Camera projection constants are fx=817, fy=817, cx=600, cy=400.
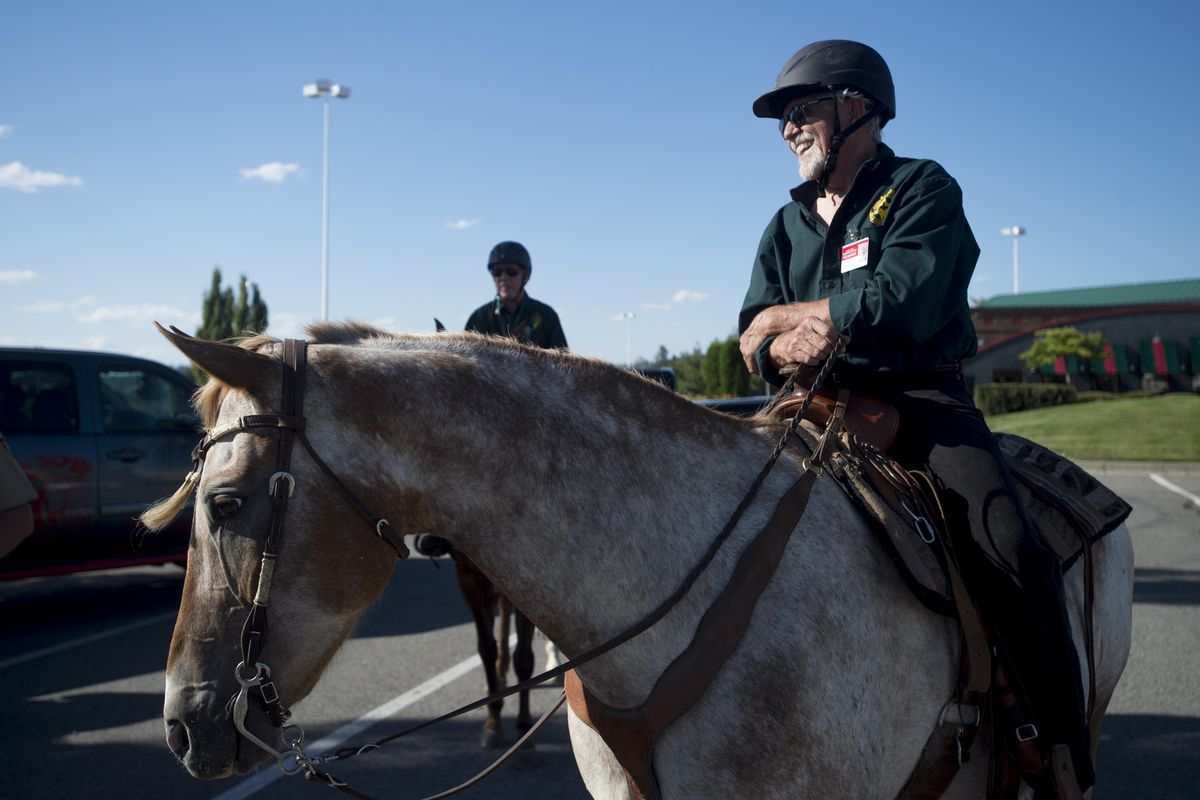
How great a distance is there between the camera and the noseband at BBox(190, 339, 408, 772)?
1.67 meters

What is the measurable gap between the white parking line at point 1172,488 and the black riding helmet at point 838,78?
545 inches

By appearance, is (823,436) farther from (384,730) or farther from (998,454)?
(384,730)

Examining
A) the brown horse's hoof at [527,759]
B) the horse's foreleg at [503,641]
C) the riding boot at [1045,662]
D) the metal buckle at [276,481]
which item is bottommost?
the brown horse's hoof at [527,759]

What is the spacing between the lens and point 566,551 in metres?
1.88

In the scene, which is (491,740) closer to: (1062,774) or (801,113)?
(1062,774)

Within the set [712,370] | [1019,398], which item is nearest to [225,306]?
[712,370]

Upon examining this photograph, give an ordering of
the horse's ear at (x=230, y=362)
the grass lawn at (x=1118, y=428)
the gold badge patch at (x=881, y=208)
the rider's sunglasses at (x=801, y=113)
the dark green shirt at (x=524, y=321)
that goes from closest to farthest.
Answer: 1. the horse's ear at (x=230, y=362)
2. the gold badge patch at (x=881, y=208)
3. the rider's sunglasses at (x=801, y=113)
4. the dark green shirt at (x=524, y=321)
5. the grass lawn at (x=1118, y=428)

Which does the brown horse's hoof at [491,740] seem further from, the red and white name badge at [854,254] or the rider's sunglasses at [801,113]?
the rider's sunglasses at [801,113]

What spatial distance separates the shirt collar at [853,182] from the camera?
2545 mm

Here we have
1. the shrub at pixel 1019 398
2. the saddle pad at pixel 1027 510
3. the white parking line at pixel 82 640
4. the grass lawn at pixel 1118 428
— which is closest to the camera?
the saddle pad at pixel 1027 510

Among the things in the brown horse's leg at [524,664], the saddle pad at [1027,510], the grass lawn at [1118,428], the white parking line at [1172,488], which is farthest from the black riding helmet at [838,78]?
the grass lawn at [1118,428]

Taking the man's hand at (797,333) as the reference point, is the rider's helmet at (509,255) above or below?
above

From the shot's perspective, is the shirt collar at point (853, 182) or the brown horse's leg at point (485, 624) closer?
the shirt collar at point (853, 182)

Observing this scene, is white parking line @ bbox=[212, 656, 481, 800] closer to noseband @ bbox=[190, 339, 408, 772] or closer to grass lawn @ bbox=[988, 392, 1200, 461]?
noseband @ bbox=[190, 339, 408, 772]
